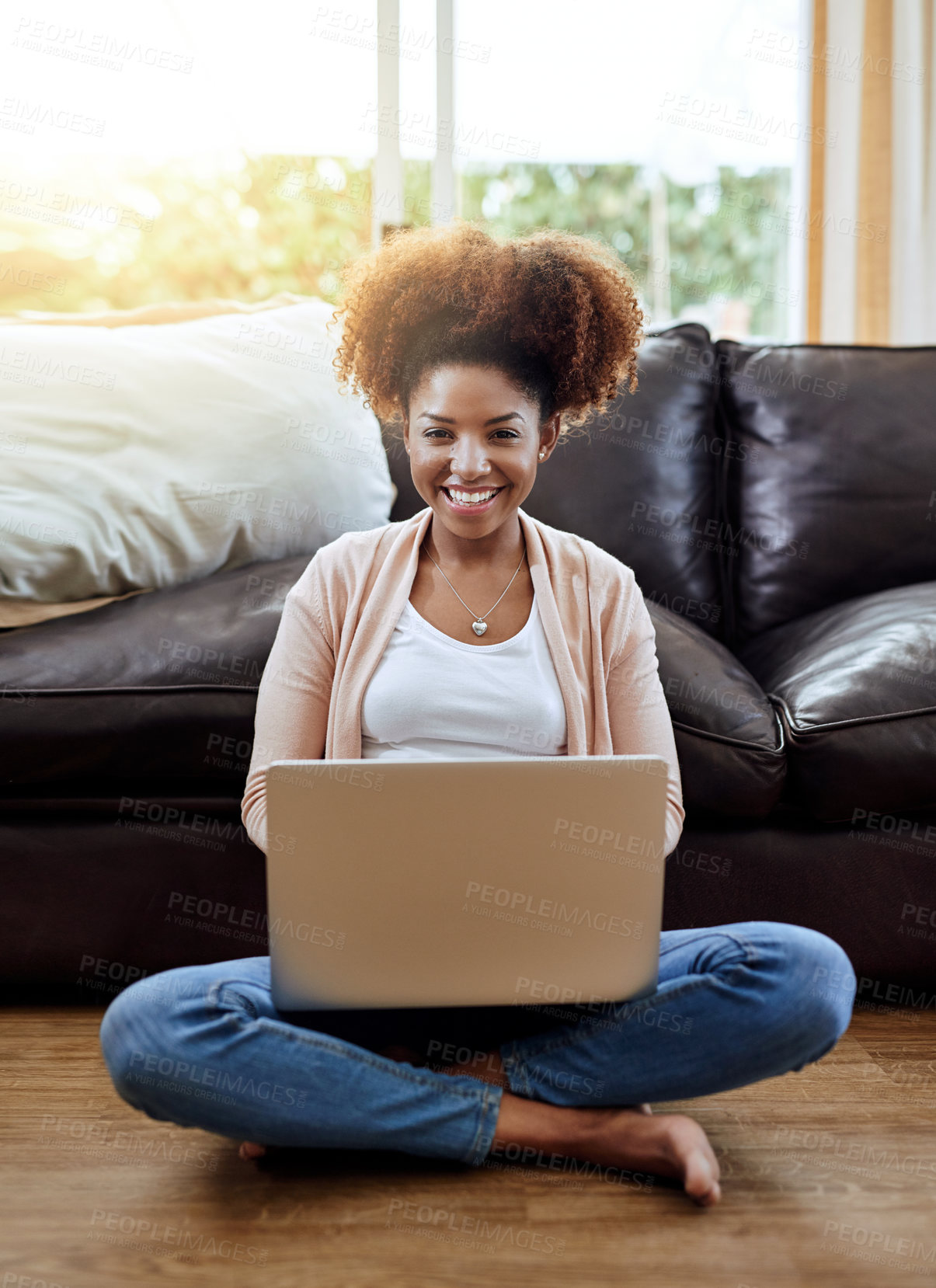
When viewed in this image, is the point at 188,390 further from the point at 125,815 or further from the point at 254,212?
the point at 254,212

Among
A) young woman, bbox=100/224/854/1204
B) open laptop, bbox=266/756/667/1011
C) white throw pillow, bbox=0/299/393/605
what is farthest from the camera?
white throw pillow, bbox=0/299/393/605

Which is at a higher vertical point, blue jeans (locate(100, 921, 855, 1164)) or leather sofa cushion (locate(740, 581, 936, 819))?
leather sofa cushion (locate(740, 581, 936, 819))

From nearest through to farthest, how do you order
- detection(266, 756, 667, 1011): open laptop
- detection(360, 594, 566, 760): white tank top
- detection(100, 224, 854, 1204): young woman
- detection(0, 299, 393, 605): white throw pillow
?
detection(266, 756, 667, 1011): open laptop
detection(100, 224, 854, 1204): young woman
detection(360, 594, 566, 760): white tank top
detection(0, 299, 393, 605): white throw pillow

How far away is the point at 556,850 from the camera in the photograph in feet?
2.79

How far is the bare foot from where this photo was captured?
97 centimetres

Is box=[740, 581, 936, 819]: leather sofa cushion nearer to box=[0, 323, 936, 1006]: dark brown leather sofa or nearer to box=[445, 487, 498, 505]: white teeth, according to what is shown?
box=[0, 323, 936, 1006]: dark brown leather sofa

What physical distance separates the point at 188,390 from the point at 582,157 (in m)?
1.72

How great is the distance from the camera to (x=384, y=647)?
3.76 feet

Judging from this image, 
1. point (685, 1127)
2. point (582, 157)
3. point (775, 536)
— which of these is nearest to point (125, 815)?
point (685, 1127)

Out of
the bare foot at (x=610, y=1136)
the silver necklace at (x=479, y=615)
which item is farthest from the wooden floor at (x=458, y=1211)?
the silver necklace at (x=479, y=615)

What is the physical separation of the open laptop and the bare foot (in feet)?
0.57

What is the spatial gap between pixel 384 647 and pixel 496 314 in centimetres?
37

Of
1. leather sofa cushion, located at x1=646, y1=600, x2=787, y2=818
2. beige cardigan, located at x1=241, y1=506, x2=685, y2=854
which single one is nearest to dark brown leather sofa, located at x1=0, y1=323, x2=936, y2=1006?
leather sofa cushion, located at x1=646, y1=600, x2=787, y2=818

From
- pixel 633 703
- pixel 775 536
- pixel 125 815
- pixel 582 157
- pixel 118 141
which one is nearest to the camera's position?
pixel 633 703
